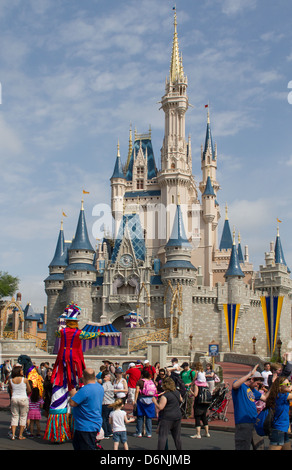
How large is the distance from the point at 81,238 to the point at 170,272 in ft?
26.5

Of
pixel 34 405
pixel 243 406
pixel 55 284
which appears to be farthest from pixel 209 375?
pixel 55 284

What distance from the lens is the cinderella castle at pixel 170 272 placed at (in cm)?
4231

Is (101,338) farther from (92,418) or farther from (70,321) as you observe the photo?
(92,418)

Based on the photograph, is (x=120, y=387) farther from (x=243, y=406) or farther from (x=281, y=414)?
(x=281, y=414)

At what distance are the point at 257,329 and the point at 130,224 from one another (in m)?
13.7

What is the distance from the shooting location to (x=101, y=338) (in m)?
38.7

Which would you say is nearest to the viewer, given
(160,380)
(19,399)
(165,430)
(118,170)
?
(165,430)

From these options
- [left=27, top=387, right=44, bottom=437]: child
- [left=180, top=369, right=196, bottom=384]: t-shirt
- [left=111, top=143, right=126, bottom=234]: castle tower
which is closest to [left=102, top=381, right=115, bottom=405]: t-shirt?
[left=27, top=387, right=44, bottom=437]: child

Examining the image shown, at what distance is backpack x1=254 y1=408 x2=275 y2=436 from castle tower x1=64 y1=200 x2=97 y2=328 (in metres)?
37.5

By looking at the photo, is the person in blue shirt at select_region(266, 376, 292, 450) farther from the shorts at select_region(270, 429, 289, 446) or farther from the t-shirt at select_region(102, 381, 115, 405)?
the t-shirt at select_region(102, 381, 115, 405)

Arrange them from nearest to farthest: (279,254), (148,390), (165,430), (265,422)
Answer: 1. (265,422)
2. (165,430)
3. (148,390)
4. (279,254)

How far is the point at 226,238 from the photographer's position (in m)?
59.0

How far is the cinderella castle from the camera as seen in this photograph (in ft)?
139
